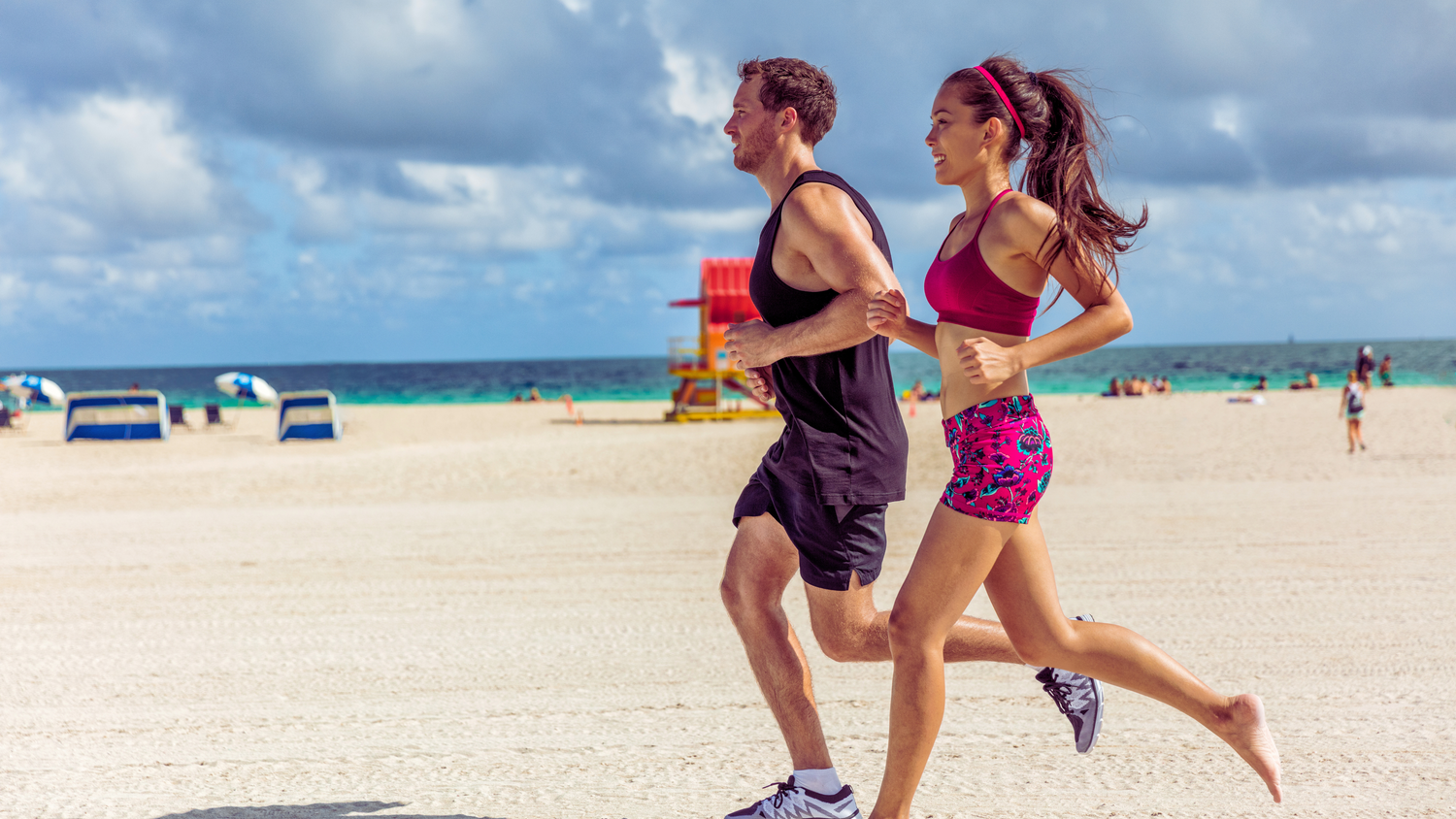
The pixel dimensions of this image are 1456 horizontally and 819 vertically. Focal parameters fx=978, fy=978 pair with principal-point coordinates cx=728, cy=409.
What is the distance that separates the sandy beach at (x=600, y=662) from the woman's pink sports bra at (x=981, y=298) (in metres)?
1.48

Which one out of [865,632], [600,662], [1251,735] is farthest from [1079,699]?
[600,662]

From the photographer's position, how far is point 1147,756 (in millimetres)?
3318

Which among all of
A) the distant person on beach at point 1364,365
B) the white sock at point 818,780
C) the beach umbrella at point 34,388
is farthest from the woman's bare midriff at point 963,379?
the distant person on beach at point 1364,365

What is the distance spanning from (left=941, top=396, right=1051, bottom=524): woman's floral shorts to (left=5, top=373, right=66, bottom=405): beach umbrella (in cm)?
3451

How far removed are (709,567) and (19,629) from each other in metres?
4.09

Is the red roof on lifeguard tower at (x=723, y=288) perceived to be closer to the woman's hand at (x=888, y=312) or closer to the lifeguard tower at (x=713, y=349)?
the lifeguard tower at (x=713, y=349)

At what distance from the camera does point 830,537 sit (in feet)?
8.96

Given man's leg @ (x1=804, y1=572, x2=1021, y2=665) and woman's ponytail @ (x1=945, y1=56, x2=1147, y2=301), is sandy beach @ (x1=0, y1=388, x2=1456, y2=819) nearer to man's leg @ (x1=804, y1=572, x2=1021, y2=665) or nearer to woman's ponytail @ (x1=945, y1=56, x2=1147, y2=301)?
man's leg @ (x1=804, y1=572, x2=1021, y2=665)

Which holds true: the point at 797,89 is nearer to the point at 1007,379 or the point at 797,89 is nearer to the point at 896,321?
the point at 896,321

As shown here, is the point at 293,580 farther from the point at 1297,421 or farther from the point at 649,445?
the point at 1297,421

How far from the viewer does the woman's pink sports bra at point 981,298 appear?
2447mm

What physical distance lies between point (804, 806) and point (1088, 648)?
2.90ft

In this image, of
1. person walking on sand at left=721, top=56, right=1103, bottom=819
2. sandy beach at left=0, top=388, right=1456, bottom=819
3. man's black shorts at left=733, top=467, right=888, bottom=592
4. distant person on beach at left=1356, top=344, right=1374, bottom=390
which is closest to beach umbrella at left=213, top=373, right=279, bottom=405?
sandy beach at left=0, top=388, right=1456, bottom=819

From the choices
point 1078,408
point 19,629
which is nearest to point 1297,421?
point 1078,408
